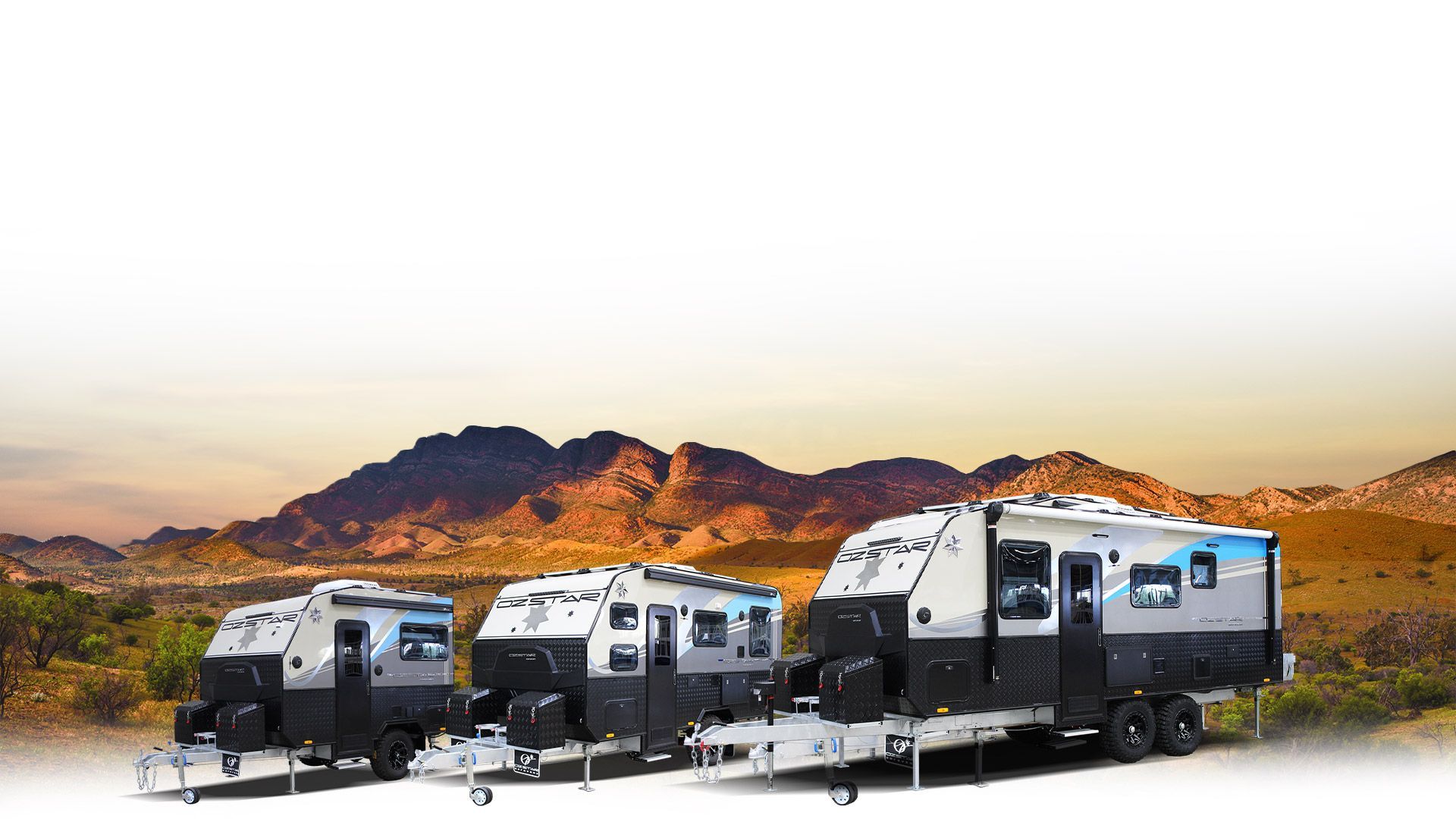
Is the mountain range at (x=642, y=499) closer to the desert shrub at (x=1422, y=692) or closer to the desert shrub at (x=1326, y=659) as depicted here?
the desert shrub at (x=1326, y=659)

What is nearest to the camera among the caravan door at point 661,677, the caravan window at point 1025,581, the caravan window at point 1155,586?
the caravan window at point 1025,581

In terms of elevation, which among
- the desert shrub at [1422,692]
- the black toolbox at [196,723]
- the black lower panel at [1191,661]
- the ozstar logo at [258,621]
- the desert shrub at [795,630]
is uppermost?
the ozstar logo at [258,621]

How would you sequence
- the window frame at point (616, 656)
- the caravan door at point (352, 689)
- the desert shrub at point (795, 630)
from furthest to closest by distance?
the desert shrub at point (795, 630) → the caravan door at point (352, 689) → the window frame at point (616, 656)

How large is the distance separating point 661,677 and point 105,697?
15.5 meters

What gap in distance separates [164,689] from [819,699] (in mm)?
20719

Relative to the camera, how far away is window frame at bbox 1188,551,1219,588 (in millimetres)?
16844

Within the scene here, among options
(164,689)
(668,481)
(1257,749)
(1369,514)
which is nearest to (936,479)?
(668,481)

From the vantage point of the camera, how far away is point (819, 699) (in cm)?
1454

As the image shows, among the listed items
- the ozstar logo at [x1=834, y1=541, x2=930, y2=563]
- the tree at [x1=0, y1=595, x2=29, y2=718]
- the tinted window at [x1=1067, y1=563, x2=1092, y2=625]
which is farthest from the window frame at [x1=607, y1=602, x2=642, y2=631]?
the tree at [x1=0, y1=595, x2=29, y2=718]

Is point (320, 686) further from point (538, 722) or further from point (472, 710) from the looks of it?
point (538, 722)

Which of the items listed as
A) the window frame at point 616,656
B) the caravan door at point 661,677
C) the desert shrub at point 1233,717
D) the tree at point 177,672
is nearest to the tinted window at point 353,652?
the window frame at point 616,656

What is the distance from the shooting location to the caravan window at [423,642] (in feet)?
58.7

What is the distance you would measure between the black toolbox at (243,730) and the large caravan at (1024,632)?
6.23 metres

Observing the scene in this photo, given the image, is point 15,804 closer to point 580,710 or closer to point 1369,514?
point 580,710
